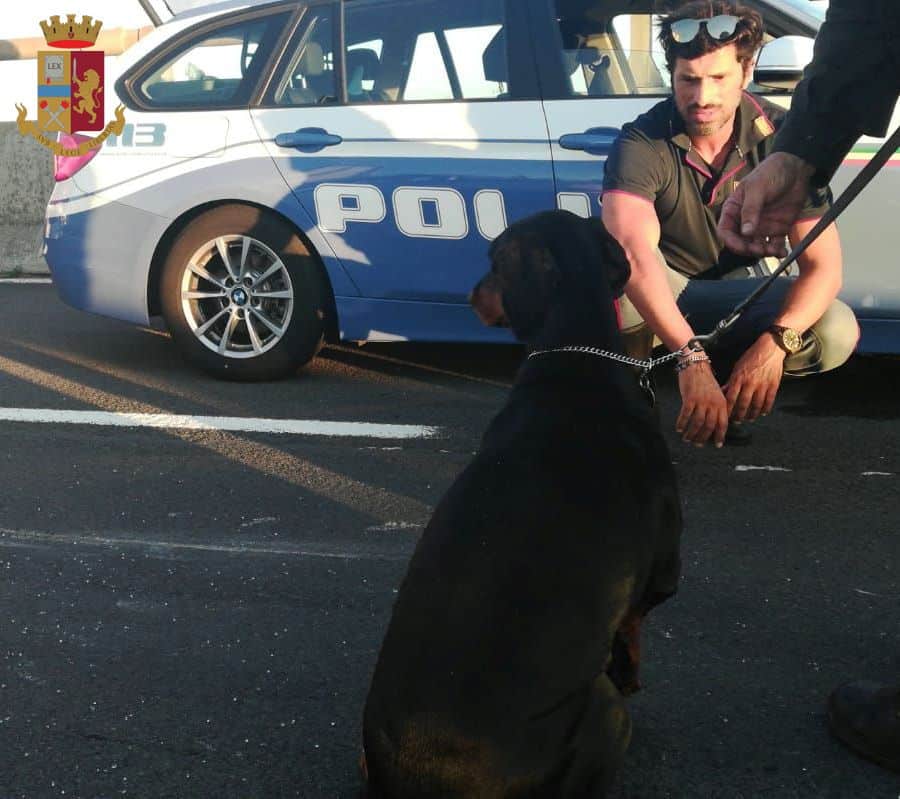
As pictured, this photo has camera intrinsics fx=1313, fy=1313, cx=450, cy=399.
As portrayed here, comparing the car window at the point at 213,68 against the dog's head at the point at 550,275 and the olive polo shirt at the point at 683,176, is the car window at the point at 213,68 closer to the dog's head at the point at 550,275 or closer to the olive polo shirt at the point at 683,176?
the olive polo shirt at the point at 683,176

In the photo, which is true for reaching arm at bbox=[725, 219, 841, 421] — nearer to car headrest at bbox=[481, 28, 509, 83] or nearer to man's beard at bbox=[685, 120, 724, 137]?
man's beard at bbox=[685, 120, 724, 137]

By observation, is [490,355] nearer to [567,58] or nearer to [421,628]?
[567,58]

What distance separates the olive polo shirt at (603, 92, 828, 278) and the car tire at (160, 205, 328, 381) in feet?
6.48

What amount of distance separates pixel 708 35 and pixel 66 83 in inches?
258

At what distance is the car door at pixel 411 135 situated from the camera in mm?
5281

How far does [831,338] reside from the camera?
394 centimetres

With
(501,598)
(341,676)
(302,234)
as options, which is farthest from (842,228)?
(501,598)

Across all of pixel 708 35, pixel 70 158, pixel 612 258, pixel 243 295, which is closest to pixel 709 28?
pixel 708 35

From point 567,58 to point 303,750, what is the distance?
3445 mm

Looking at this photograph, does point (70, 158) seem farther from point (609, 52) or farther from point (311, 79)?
point (609, 52)

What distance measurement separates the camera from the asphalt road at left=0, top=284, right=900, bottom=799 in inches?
105

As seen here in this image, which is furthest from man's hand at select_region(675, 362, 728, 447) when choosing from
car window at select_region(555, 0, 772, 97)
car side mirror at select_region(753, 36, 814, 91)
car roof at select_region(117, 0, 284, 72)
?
car roof at select_region(117, 0, 284, 72)

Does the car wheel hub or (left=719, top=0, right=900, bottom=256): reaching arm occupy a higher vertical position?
(left=719, top=0, right=900, bottom=256): reaching arm

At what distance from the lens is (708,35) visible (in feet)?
12.5
